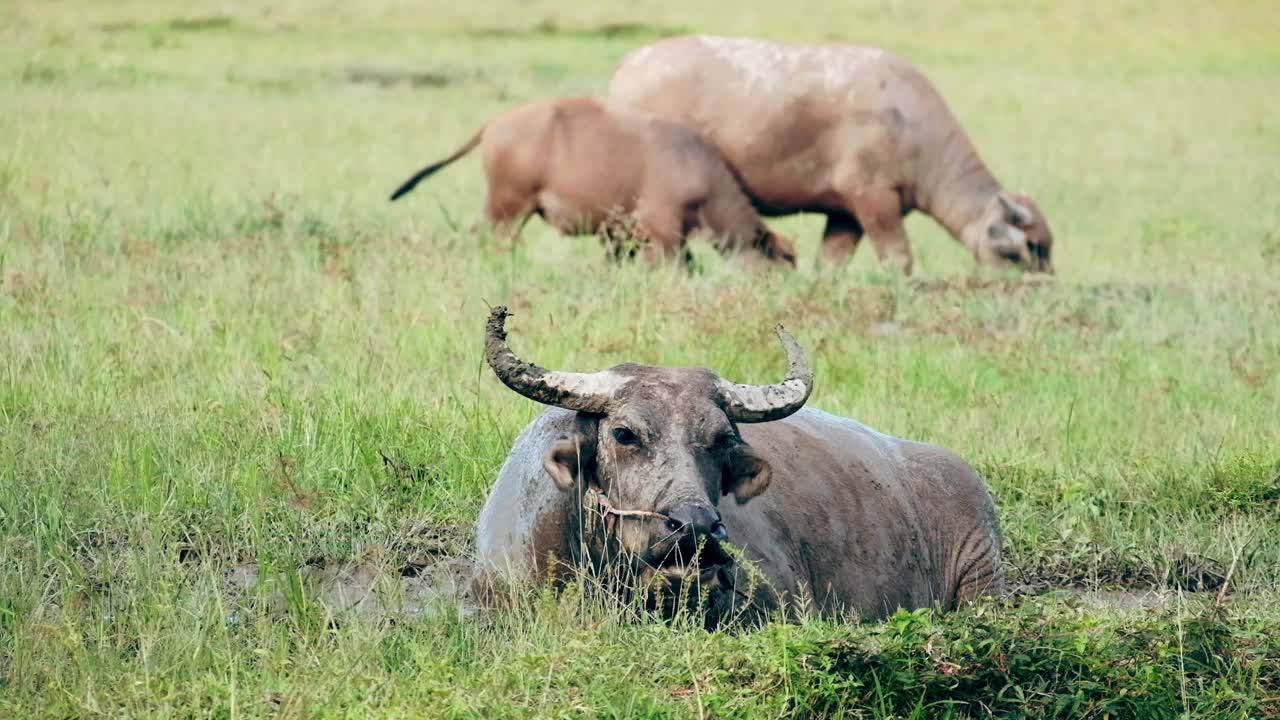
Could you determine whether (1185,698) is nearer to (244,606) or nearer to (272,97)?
(244,606)

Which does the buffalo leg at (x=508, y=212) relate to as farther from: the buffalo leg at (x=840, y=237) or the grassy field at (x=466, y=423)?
the buffalo leg at (x=840, y=237)

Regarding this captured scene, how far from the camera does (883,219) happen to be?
583 inches

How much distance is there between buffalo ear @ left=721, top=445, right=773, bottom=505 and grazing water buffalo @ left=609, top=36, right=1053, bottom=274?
29.5ft

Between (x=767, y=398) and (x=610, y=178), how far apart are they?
7443mm

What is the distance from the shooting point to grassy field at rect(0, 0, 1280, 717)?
16.4 feet

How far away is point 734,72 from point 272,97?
10446mm

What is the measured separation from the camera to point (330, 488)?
282 inches

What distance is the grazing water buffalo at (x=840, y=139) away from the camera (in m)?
14.9

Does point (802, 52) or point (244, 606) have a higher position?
point (802, 52)

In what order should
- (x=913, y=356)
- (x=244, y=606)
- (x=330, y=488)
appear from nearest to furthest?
(x=244, y=606), (x=330, y=488), (x=913, y=356)

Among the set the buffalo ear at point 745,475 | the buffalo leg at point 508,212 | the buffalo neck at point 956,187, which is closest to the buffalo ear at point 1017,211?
the buffalo neck at point 956,187

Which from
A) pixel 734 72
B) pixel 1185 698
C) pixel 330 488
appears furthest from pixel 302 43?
pixel 1185 698

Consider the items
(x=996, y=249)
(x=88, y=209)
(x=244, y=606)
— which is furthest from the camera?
(x=996, y=249)

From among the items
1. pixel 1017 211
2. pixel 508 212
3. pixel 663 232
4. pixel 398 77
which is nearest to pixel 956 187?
pixel 1017 211
